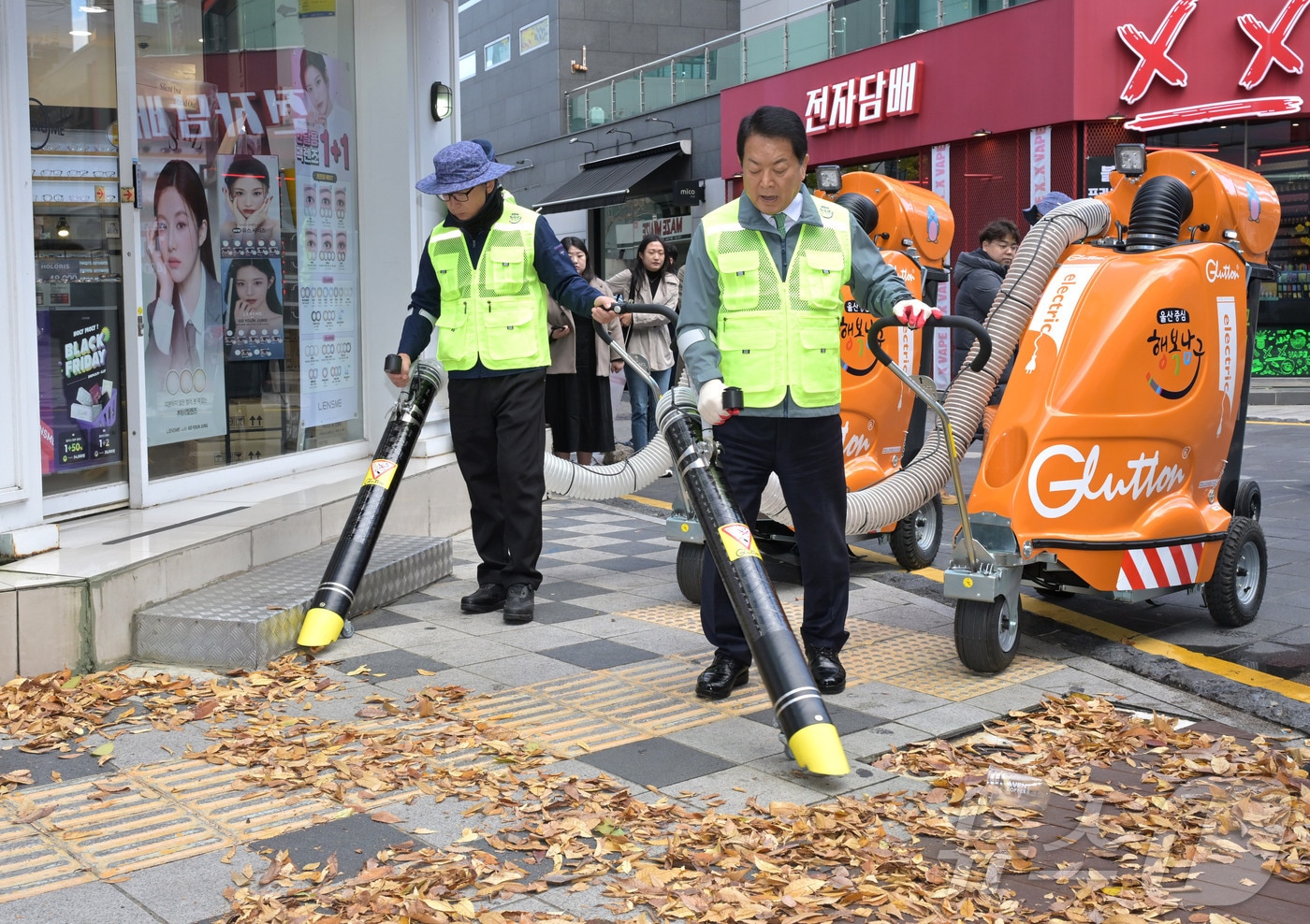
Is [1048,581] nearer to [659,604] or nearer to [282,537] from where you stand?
[659,604]

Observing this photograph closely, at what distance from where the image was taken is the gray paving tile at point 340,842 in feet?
10.7

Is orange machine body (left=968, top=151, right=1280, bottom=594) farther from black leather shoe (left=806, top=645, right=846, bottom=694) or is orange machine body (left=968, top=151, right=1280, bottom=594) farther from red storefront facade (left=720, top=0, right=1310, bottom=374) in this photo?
red storefront facade (left=720, top=0, right=1310, bottom=374)

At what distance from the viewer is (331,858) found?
321 centimetres

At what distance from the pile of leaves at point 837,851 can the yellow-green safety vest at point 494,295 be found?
2195 millimetres

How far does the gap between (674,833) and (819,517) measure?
1524mm

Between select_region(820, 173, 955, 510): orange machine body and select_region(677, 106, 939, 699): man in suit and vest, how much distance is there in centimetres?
213

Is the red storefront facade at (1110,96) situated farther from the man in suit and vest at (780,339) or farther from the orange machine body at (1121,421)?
the man in suit and vest at (780,339)

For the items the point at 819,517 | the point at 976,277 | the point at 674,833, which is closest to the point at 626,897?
the point at 674,833

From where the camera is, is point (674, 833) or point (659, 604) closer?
point (674, 833)

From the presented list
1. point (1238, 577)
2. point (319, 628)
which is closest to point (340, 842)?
point (319, 628)

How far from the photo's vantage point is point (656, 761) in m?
3.99

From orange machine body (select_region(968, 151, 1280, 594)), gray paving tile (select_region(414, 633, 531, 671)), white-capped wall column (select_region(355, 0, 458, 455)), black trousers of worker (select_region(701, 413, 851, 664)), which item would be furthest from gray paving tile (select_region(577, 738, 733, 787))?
white-capped wall column (select_region(355, 0, 458, 455))

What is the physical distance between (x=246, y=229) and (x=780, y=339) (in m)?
4.05

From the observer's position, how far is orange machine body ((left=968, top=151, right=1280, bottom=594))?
17.1 ft
